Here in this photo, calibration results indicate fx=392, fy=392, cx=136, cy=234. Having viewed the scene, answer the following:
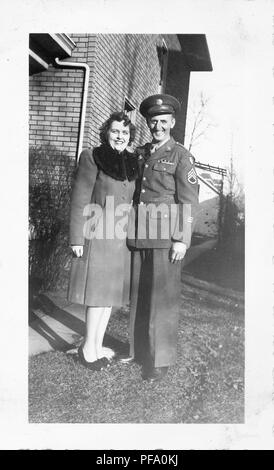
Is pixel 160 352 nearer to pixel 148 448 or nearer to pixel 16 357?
pixel 148 448

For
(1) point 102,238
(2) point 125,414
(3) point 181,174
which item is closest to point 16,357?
(2) point 125,414

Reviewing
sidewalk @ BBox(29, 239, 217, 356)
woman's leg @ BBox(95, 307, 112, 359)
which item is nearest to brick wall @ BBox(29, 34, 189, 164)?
sidewalk @ BBox(29, 239, 217, 356)

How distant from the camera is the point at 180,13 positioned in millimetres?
2352

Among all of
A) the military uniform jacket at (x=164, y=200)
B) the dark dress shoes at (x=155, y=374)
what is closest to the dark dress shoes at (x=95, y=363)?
the dark dress shoes at (x=155, y=374)

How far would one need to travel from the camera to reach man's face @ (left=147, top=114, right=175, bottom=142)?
244 centimetres

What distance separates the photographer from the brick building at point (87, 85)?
3166 mm

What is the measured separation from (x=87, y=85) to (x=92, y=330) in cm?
Answer: 207

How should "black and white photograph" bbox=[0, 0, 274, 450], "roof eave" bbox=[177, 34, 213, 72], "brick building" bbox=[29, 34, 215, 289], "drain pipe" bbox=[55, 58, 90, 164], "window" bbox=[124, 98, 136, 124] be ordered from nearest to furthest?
Result: "black and white photograph" bbox=[0, 0, 274, 450]
"roof eave" bbox=[177, 34, 213, 72]
"brick building" bbox=[29, 34, 215, 289]
"drain pipe" bbox=[55, 58, 90, 164]
"window" bbox=[124, 98, 136, 124]

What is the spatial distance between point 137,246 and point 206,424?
116cm

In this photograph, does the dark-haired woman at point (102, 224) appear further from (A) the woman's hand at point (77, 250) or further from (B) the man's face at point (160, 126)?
(B) the man's face at point (160, 126)

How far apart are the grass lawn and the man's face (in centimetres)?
120

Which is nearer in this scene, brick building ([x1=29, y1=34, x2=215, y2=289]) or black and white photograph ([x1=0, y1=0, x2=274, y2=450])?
black and white photograph ([x1=0, y1=0, x2=274, y2=450])

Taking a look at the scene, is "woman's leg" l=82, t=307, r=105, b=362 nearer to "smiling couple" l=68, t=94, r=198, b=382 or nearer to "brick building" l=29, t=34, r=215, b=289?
"smiling couple" l=68, t=94, r=198, b=382

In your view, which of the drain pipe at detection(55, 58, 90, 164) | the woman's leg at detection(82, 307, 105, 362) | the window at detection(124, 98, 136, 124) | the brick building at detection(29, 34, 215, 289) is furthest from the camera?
the window at detection(124, 98, 136, 124)
